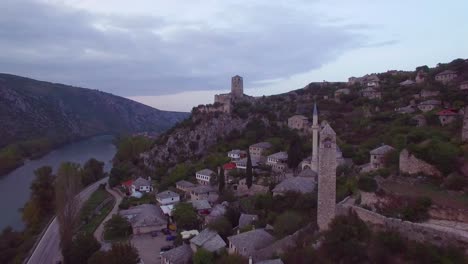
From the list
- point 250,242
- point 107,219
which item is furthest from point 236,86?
point 250,242

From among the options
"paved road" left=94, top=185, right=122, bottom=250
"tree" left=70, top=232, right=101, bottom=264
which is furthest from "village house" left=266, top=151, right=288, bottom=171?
"tree" left=70, top=232, right=101, bottom=264

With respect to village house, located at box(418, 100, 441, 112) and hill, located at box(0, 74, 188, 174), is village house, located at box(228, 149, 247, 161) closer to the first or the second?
village house, located at box(418, 100, 441, 112)

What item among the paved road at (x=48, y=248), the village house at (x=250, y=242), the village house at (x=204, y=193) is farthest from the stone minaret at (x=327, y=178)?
the paved road at (x=48, y=248)

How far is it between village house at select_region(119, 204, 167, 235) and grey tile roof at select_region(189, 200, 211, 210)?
2373 millimetres

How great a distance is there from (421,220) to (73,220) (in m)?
21.7

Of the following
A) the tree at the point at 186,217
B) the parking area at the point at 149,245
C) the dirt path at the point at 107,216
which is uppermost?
the tree at the point at 186,217

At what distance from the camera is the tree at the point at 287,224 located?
17.6 metres

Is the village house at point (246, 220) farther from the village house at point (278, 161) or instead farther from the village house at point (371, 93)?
the village house at point (371, 93)

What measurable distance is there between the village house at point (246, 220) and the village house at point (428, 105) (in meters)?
20.9

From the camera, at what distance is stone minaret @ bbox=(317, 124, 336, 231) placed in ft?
51.5

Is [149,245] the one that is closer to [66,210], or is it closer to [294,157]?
[66,210]

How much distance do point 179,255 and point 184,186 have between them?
46.3 ft

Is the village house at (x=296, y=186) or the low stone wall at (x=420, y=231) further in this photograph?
the village house at (x=296, y=186)

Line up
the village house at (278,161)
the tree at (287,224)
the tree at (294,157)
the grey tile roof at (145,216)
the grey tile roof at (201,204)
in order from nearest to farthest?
the tree at (287,224) → the grey tile roof at (145,216) → the grey tile roof at (201,204) → the tree at (294,157) → the village house at (278,161)
